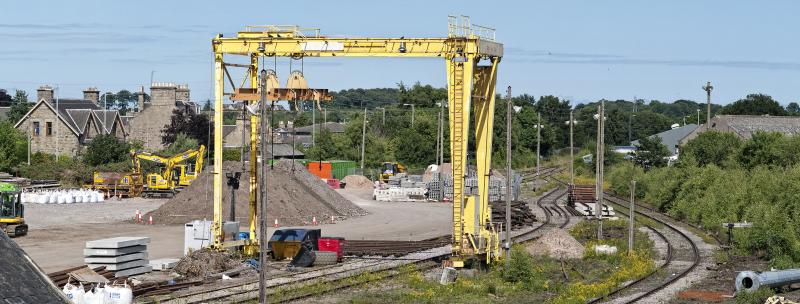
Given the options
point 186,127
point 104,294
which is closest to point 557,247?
point 104,294

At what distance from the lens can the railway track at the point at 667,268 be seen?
28.8 meters

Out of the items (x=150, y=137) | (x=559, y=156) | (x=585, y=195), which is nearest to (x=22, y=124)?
(x=150, y=137)

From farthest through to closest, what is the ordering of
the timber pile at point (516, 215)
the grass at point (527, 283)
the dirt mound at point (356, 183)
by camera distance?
1. the dirt mound at point (356, 183)
2. the timber pile at point (516, 215)
3. the grass at point (527, 283)

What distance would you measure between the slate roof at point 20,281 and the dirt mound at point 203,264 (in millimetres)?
21059

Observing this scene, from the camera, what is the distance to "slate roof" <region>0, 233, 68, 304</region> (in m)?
10.1

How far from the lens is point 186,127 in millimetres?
97812

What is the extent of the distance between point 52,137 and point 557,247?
211 ft

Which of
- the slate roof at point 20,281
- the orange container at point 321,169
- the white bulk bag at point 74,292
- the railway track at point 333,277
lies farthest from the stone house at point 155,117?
the slate roof at point 20,281

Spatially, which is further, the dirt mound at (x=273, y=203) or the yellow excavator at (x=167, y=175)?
the yellow excavator at (x=167, y=175)

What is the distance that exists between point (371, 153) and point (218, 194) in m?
65.5

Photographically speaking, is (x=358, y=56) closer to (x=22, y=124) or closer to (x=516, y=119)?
(x=22, y=124)

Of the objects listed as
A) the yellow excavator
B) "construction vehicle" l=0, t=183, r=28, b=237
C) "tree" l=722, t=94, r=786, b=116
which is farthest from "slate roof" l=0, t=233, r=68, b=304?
"tree" l=722, t=94, r=786, b=116

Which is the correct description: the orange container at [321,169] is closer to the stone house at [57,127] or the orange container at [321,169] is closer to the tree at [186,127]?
the tree at [186,127]

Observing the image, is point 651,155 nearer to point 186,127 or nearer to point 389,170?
point 389,170
